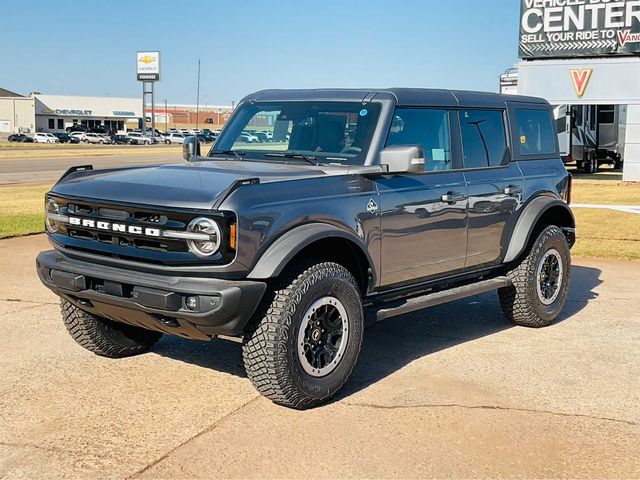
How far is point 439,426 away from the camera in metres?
4.80

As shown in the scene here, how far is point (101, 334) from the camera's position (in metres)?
6.01

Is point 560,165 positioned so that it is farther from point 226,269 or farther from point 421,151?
point 226,269

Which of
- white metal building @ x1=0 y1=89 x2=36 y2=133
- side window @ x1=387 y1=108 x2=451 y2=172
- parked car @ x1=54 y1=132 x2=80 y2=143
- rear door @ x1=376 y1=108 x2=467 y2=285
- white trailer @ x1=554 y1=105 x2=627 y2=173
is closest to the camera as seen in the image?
rear door @ x1=376 y1=108 x2=467 y2=285

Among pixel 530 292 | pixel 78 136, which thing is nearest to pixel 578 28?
pixel 530 292

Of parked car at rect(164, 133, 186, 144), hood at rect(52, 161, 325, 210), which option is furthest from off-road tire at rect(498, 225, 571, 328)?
parked car at rect(164, 133, 186, 144)

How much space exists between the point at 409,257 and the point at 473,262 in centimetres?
94

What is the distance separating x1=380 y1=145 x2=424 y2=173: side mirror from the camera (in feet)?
18.1

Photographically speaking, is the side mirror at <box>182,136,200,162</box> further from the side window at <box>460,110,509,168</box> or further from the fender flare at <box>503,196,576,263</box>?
the fender flare at <box>503,196,576,263</box>

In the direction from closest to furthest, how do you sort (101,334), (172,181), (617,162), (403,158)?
1. (172,181)
2. (403,158)
3. (101,334)
4. (617,162)

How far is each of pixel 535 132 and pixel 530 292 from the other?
155 cm

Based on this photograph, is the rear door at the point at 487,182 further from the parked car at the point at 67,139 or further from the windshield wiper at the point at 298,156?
the parked car at the point at 67,139

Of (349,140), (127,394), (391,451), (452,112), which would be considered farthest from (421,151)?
(127,394)

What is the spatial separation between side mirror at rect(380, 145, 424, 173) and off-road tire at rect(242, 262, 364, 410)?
879 mm

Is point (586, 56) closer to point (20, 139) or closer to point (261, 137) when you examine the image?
point (261, 137)
